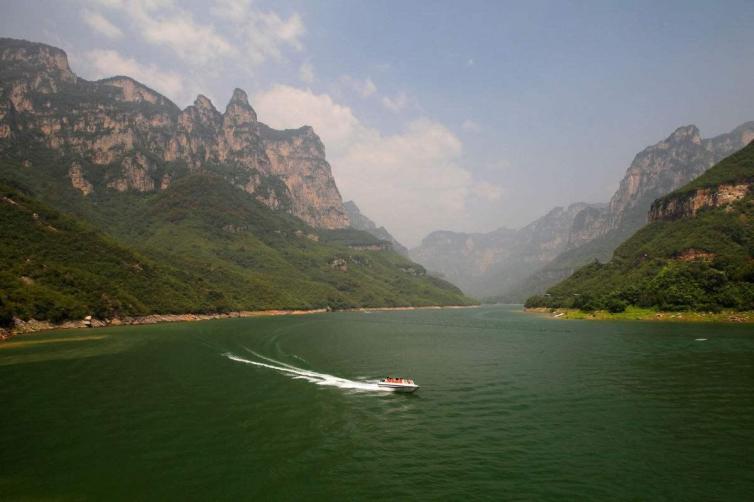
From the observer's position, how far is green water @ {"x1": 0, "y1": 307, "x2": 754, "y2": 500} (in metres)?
25.7

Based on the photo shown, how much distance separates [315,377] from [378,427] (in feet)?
76.5

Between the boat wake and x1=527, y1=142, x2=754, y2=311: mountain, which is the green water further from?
x1=527, y1=142, x2=754, y2=311: mountain

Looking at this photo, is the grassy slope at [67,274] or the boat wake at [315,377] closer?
the boat wake at [315,377]

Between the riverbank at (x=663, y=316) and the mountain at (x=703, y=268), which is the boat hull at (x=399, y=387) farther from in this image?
the mountain at (x=703, y=268)

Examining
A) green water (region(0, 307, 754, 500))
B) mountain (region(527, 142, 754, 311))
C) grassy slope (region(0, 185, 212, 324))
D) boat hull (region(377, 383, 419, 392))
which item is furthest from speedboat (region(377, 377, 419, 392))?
mountain (region(527, 142, 754, 311))

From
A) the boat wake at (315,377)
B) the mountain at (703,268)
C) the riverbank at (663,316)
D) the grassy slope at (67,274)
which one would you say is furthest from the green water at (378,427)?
the mountain at (703,268)

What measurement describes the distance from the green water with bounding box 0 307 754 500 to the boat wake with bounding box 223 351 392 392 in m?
0.33

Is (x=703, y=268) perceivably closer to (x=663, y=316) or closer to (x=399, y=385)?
(x=663, y=316)

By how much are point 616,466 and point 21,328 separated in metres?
133

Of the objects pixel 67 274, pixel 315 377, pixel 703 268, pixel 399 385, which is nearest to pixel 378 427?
pixel 399 385

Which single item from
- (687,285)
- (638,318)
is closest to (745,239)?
(687,285)

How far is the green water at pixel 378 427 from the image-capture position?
1011 inches

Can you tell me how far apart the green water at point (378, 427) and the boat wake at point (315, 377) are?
1.09 ft

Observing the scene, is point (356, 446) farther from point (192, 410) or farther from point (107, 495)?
point (192, 410)
